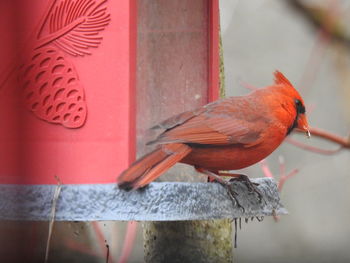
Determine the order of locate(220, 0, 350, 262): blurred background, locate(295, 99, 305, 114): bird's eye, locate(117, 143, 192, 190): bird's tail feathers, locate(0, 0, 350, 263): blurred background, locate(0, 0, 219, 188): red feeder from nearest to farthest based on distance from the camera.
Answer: locate(117, 143, 192, 190): bird's tail feathers, locate(0, 0, 219, 188): red feeder, locate(295, 99, 305, 114): bird's eye, locate(0, 0, 350, 263): blurred background, locate(220, 0, 350, 262): blurred background

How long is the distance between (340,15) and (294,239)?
3.14ft

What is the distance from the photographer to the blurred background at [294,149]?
8.98 feet

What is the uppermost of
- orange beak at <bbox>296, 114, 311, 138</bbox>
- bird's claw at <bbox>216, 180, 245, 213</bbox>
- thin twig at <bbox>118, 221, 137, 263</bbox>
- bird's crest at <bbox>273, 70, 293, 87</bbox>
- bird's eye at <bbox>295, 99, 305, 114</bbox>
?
bird's crest at <bbox>273, 70, 293, 87</bbox>

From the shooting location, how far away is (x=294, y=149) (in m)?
3.15

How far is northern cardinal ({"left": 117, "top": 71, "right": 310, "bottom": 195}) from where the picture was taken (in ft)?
5.46

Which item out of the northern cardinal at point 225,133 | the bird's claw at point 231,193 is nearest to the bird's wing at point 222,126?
the northern cardinal at point 225,133

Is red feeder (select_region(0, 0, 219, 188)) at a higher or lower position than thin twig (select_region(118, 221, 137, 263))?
higher

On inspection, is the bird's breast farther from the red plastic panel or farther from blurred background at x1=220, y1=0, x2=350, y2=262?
blurred background at x1=220, y1=0, x2=350, y2=262

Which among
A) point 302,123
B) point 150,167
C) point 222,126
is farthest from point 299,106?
point 150,167

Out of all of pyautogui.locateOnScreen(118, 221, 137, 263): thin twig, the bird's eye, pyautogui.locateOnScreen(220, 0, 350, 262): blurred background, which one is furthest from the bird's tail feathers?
pyautogui.locateOnScreen(220, 0, 350, 262): blurred background

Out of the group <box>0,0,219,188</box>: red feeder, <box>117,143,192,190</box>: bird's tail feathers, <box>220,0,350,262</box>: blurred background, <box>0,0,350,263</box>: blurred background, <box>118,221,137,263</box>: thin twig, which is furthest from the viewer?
<box>220,0,350,262</box>: blurred background

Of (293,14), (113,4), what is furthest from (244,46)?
(113,4)

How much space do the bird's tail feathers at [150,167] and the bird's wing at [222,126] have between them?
0.10ft

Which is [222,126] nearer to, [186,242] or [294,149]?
[186,242]
